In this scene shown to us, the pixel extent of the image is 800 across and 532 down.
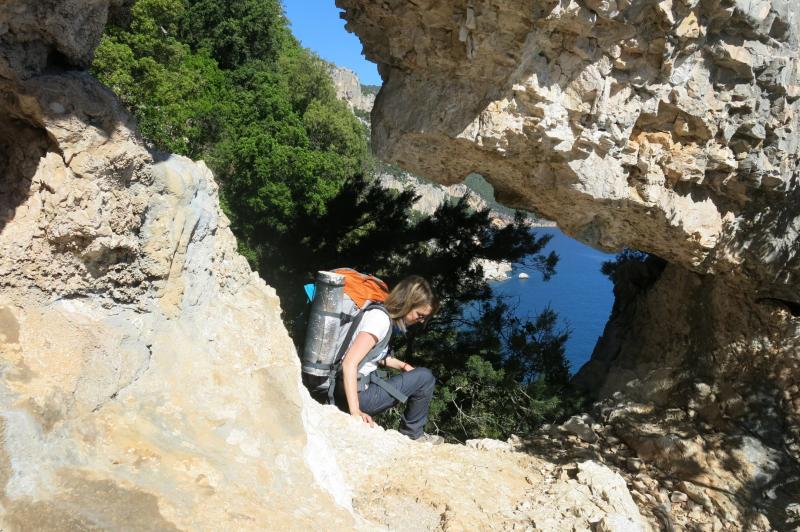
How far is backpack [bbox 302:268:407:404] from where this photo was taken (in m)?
3.62

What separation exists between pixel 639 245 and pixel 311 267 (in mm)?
3739

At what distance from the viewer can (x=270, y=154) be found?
1379 cm

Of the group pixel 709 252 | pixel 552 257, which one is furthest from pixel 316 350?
pixel 552 257

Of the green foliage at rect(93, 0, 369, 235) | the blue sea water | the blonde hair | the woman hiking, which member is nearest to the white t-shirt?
the woman hiking

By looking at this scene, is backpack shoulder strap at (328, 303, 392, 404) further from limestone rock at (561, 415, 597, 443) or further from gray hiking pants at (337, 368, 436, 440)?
limestone rock at (561, 415, 597, 443)

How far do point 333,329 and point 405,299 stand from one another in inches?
18.4

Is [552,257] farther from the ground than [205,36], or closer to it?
closer to it

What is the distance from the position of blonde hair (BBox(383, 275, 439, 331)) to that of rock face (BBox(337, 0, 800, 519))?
A: 4.50ft

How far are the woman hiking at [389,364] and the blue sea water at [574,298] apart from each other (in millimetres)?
5055

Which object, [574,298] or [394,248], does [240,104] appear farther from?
[394,248]

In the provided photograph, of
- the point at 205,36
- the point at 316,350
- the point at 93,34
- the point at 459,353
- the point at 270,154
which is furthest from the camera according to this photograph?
the point at 205,36

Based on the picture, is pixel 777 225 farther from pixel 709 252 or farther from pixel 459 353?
pixel 459 353

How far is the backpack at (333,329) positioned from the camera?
3.62 m

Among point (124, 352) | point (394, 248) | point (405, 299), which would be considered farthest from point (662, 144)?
point (124, 352)
